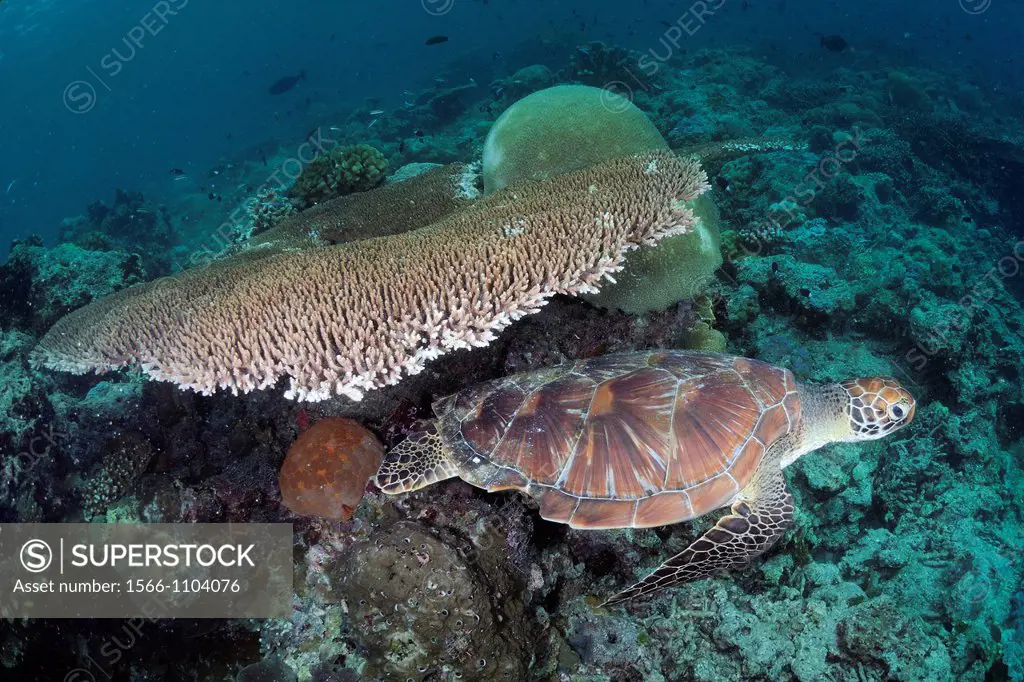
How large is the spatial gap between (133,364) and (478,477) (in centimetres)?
238

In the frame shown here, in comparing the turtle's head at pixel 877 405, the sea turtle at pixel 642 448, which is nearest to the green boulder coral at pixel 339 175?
the sea turtle at pixel 642 448

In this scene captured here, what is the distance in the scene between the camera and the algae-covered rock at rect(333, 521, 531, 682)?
249cm

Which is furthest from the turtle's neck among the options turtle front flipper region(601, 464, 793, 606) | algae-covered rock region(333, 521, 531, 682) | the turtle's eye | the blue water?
the blue water

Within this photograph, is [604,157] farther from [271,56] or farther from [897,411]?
[271,56]

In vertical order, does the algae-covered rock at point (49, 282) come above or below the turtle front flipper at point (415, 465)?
below

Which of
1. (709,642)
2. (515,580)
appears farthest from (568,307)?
(709,642)

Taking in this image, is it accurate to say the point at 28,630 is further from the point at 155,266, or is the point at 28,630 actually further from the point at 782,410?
the point at 155,266

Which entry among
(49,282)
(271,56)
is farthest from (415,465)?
(271,56)

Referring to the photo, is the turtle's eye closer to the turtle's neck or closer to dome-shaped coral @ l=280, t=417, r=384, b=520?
the turtle's neck

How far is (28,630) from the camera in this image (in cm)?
295

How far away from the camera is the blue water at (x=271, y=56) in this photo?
108ft

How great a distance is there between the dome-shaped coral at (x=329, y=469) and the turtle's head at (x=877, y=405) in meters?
3.11

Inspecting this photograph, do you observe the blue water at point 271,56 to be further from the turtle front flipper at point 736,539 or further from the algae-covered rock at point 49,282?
the turtle front flipper at point 736,539

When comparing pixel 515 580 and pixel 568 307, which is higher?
pixel 568 307
